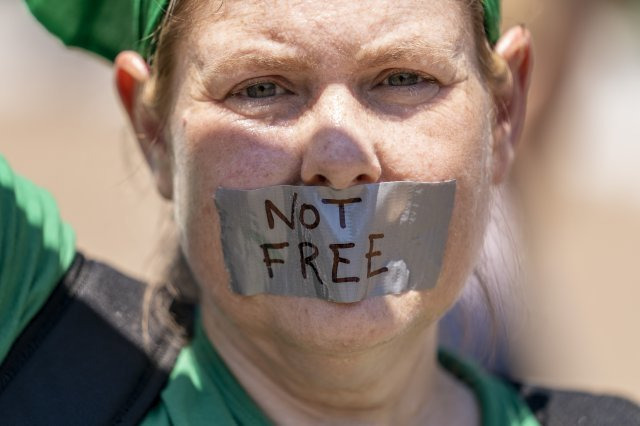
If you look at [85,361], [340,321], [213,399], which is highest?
[340,321]

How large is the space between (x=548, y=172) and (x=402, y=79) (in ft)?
10.4

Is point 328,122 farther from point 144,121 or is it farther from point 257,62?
point 144,121

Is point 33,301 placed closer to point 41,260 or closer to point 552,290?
point 41,260

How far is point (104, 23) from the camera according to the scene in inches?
91.6

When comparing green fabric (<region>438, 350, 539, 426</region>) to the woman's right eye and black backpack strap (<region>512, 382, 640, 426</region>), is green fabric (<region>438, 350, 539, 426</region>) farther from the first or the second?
the woman's right eye

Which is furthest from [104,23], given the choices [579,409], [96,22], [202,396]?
[579,409]

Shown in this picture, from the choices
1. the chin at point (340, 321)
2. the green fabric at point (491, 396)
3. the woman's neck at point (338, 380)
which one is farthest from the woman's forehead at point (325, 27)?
the green fabric at point (491, 396)

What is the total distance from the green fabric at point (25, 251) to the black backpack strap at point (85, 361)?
0.03 m

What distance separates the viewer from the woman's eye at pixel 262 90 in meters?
1.98

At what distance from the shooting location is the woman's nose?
72.3 inches

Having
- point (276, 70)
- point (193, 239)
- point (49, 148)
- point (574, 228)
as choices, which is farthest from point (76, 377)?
point (49, 148)

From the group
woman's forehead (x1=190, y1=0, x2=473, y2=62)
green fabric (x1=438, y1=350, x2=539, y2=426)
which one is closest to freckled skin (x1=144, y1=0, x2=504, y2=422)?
woman's forehead (x1=190, y1=0, x2=473, y2=62)

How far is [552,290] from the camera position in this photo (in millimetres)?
5363

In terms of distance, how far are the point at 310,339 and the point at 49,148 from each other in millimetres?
7731
